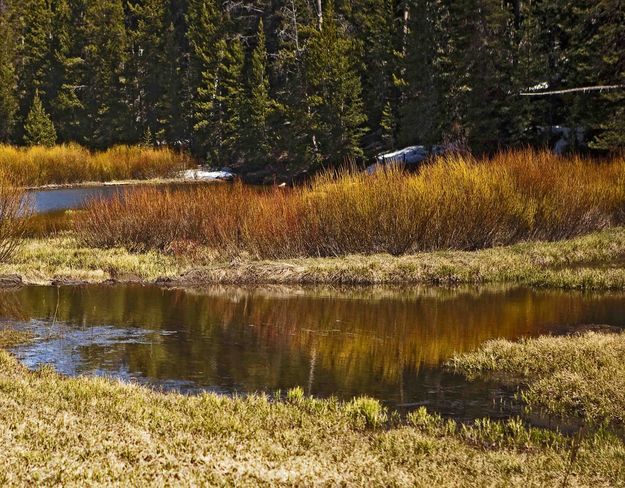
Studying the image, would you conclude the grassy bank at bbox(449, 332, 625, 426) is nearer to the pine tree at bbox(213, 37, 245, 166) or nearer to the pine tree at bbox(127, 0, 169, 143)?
the pine tree at bbox(213, 37, 245, 166)

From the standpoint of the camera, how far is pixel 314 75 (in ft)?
173

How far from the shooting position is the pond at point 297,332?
12914 mm

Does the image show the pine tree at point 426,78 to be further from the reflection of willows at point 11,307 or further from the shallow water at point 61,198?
the reflection of willows at point 11,307

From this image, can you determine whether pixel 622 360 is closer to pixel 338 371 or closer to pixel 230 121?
pixel 338 371

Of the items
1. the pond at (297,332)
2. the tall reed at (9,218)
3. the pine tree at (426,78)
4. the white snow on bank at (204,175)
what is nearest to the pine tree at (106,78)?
the white snow on bank at (204,175)

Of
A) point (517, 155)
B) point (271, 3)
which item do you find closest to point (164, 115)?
point (271, 3)

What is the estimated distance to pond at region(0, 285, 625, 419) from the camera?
1291cm

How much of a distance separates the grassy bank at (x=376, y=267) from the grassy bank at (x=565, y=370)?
780 centimetres

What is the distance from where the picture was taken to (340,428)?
9938 millimetres

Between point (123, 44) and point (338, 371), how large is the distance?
70684mm

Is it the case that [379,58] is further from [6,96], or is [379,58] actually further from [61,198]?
[6,96]

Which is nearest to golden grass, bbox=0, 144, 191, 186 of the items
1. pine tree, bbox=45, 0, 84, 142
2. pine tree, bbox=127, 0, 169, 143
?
pine tree, bbox=127, 0, 169, 143

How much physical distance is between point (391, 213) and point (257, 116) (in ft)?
129

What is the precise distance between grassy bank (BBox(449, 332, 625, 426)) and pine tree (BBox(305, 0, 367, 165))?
38738mm
